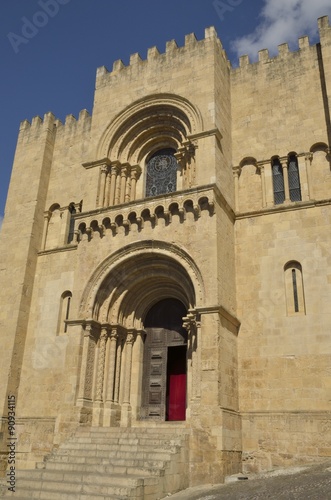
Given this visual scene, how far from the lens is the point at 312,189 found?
15328 millimetres

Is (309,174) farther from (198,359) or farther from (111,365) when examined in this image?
(111,365)

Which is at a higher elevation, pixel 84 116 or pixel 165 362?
pixel 84 116

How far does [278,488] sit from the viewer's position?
31.2 ft

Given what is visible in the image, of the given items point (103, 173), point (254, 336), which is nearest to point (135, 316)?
point (254, 336)

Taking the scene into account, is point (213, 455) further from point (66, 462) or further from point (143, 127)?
point (143, 127)

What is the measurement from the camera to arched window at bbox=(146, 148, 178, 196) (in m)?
17.5

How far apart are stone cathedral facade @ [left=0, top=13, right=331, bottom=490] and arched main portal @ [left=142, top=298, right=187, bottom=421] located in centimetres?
5

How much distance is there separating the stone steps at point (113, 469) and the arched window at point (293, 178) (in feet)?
26.9

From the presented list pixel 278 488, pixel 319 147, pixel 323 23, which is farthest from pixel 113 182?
pixel 278 488

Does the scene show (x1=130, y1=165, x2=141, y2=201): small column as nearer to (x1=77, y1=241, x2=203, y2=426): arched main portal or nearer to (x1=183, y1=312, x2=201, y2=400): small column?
(x1=77, y1=241, x2=203, y2=426): arched main portal

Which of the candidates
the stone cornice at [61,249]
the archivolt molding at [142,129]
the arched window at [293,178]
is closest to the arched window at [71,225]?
the stone cornice at [61,249]

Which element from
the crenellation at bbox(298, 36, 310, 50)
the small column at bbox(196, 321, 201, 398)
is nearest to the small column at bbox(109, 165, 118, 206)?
the small column at bbox(196, 321, 201, 398)

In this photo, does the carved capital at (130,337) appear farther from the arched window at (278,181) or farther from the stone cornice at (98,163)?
the arched window at (278,181)

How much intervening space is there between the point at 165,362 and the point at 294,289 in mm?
4775
